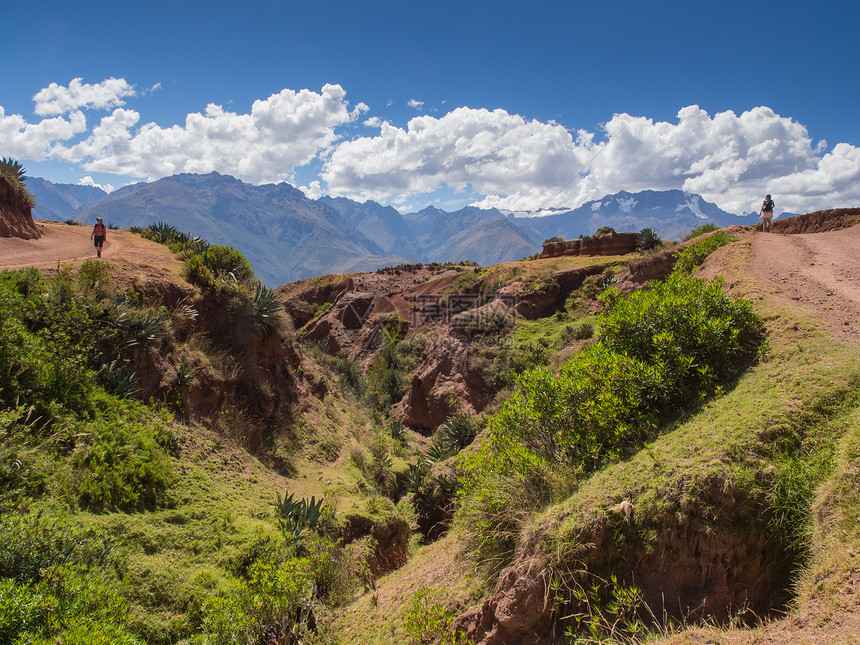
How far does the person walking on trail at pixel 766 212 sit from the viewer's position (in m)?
16.5

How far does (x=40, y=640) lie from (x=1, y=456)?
2777 mm

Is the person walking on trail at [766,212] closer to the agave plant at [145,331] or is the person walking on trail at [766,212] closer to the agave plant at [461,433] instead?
the agave plant at [461,433]

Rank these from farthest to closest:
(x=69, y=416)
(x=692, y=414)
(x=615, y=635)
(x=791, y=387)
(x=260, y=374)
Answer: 1. (x=260, y=374)
2. (x=69, y=416)
3. (x=692, y=414)
4. (x=791, y=387)
5. (x=615, y=635)

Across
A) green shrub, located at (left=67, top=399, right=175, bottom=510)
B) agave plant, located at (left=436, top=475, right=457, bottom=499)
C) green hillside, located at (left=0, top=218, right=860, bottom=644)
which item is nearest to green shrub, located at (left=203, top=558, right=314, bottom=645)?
green hillside, located at (left=0, top=218, right=860, bottom=644)

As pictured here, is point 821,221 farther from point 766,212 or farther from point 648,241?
point 648,241

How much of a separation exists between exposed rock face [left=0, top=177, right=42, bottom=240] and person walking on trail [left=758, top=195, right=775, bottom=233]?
26.0 metres

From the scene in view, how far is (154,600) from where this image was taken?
4781 millimetres

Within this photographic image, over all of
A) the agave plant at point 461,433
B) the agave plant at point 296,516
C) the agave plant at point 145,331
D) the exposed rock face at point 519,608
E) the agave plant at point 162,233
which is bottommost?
the agave plant at point 461,433

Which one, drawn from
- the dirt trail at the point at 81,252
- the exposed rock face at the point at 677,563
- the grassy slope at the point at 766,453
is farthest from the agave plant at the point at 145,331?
the exposed rock face at the point at 677,563

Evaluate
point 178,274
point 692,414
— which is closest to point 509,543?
point 692,414

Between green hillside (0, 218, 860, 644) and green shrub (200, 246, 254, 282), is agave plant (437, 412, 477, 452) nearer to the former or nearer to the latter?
green hillside (0, 218, 860, 644)

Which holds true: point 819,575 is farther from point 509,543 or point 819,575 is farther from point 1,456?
point 1,456

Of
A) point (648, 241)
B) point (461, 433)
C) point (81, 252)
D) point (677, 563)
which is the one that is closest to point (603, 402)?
point (677, 563)

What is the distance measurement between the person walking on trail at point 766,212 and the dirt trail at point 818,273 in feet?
8.95
